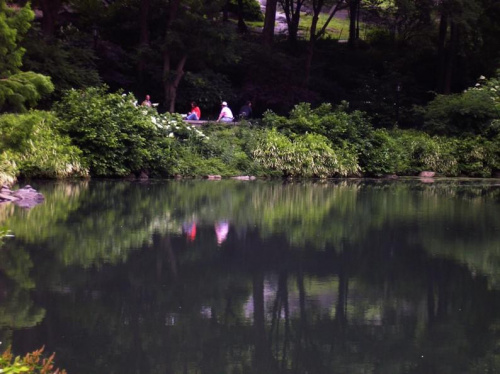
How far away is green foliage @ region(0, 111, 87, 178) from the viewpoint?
2192cm

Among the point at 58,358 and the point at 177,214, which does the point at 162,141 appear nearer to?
the point at 177,214

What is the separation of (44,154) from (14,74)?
4.89m

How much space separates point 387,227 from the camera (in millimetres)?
15953

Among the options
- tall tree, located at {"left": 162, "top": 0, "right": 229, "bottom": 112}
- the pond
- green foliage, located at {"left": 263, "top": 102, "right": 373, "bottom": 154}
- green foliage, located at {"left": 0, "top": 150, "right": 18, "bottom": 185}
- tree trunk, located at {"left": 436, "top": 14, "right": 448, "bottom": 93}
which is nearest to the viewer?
the pond

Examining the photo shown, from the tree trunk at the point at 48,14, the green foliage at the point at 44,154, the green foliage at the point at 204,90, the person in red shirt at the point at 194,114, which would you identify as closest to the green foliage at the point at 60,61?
the tree trunk at the point at 48,14

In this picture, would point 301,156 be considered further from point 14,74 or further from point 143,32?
point 14,74

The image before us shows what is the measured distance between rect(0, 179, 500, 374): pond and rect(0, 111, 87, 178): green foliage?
4420mm

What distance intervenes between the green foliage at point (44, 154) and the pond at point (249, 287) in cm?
442

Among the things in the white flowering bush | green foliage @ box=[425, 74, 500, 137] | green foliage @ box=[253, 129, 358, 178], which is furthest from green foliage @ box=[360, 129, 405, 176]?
the white flowering bush

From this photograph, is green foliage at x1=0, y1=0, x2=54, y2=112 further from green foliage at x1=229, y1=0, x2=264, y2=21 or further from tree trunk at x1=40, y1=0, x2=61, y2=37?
green foliage at x1=229, y1=0, x2=264, y2=21

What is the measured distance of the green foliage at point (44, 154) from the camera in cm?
2192

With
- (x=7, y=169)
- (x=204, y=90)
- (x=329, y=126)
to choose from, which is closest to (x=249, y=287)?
(x=7, y=169)

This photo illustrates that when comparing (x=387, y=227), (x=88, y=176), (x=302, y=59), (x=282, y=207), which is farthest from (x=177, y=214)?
(x=302, y=59)

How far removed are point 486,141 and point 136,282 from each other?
82.0 ft
